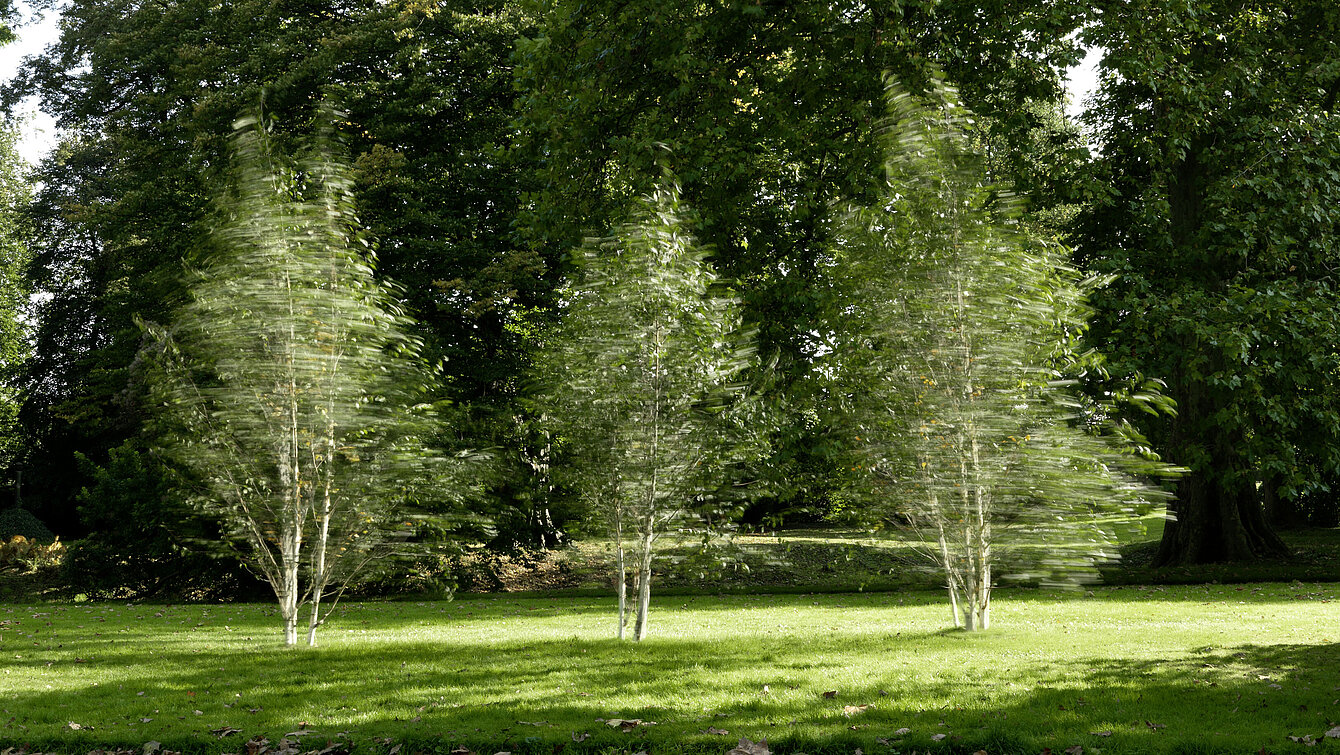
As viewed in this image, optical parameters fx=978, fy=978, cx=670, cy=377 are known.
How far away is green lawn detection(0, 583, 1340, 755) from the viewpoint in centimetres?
641

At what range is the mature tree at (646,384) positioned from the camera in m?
10.1

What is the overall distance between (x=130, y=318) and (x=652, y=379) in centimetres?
1594

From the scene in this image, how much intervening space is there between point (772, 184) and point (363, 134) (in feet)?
33.3

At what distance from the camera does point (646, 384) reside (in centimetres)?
1010

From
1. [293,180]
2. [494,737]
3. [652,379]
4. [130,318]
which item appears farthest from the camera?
[130,318]

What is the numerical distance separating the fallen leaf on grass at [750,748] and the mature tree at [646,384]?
4.20 metres

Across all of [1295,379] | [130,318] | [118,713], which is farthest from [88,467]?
[1295,379]

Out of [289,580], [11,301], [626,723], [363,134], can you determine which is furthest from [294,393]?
[11,301]

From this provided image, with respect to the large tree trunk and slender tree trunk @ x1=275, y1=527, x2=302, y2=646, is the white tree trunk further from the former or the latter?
the large tree trunk

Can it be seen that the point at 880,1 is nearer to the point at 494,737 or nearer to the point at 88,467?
the point at 494,737

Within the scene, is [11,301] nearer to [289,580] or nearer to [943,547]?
[289,580]

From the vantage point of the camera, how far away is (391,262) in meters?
→ 19.6

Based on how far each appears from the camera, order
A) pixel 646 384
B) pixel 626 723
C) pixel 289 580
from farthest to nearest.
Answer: pixel 289 580 < pixel 646 384 < pixel 626 723

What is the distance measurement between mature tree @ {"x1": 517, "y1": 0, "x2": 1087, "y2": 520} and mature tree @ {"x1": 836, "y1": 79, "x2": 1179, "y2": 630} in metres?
1.93
